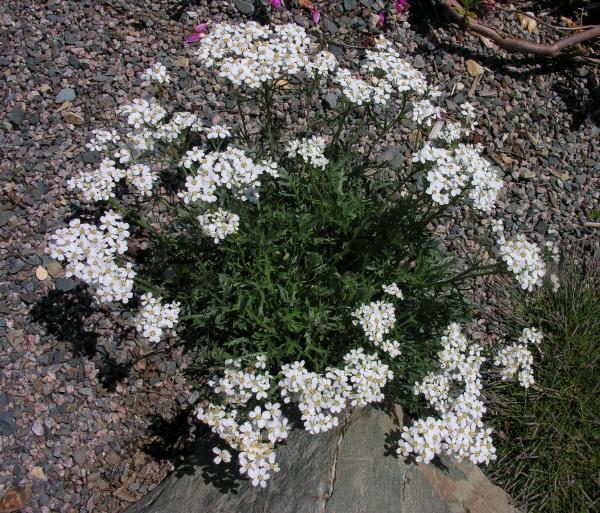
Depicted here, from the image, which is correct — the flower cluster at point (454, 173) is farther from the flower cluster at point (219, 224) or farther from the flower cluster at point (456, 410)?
the flower cluster at point (219, 224)

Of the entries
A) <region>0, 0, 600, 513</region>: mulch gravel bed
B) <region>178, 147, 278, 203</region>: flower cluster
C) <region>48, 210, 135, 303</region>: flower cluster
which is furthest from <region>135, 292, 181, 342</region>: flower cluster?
<region>0, 0, 600, 513</region>: mulch gravel bed

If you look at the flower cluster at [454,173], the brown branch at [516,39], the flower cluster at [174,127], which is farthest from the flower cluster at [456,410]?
the brown branch at [516,39]

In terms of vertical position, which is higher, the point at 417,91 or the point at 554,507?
the point at 417,91

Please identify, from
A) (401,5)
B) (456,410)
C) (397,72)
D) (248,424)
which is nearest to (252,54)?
(397,72)

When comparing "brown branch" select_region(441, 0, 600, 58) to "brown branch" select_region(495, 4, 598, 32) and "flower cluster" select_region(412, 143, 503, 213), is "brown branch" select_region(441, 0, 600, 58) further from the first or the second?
"flower cluster" select_region(412, 143, 503, 213)

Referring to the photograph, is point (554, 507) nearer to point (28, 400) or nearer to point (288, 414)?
point (288, 414)

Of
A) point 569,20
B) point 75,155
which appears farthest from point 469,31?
point 75,155
